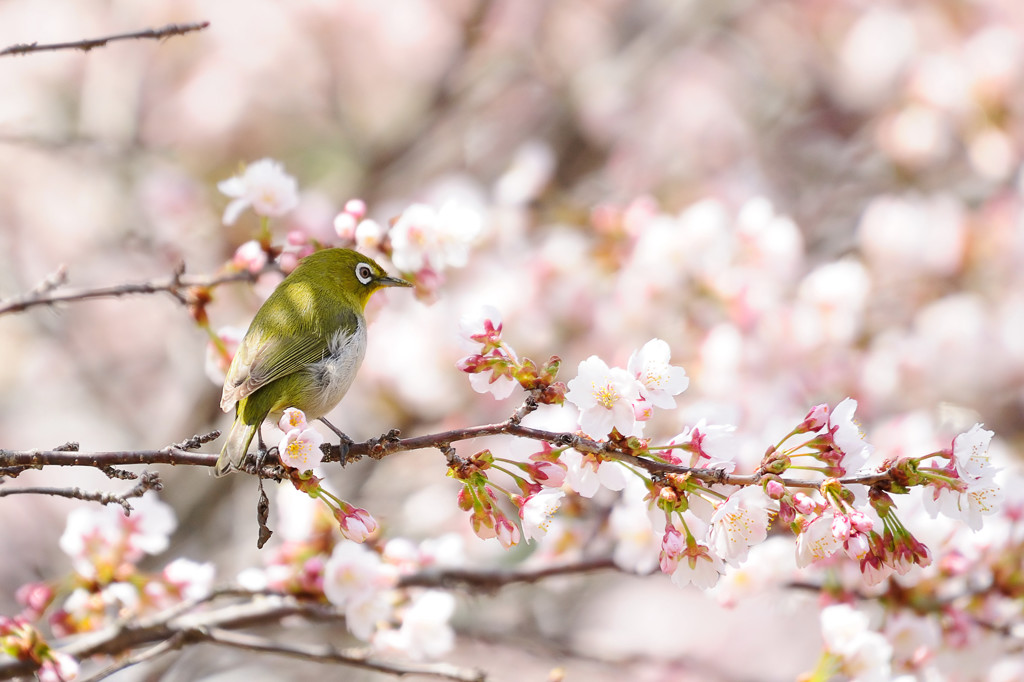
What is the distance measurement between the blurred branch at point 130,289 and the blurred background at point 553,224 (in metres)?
1.18

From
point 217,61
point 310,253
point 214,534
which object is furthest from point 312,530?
point 217,61

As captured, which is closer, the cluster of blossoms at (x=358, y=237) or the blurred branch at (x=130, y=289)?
the blurred branch at (x=130, y=289)

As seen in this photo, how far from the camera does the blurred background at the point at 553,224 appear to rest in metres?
4.64

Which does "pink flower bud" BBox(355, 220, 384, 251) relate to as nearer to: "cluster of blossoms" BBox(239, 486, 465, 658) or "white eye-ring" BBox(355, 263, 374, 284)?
"white eye-ring" BBox(355, 263, 374, 284)

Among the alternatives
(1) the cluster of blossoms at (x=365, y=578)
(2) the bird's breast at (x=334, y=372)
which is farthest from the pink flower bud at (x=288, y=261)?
(1) the cluster of blossoms at (x=365, y=578)

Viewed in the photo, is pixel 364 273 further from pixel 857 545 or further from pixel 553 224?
pixel 553 224

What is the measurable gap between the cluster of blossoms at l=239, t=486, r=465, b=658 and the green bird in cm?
45

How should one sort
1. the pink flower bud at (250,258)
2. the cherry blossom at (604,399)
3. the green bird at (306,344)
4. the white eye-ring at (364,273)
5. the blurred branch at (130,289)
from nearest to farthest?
the cherry blossom at (604,399)
the blurred branch at (130,289)
the green bird at (306,344)
the pink flower bud at (250,258)
the white eye-ring at (364,273)

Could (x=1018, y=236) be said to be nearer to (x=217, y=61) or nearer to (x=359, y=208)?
(x=359, y=208)

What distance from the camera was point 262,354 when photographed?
2377 millimetres

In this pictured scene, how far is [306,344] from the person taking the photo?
8.34 ft

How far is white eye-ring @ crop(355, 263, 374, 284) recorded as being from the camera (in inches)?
113

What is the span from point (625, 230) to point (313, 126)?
3.32 metres

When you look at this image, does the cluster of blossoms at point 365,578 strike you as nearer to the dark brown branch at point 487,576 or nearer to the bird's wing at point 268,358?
the dark brown branch at point 487,576
